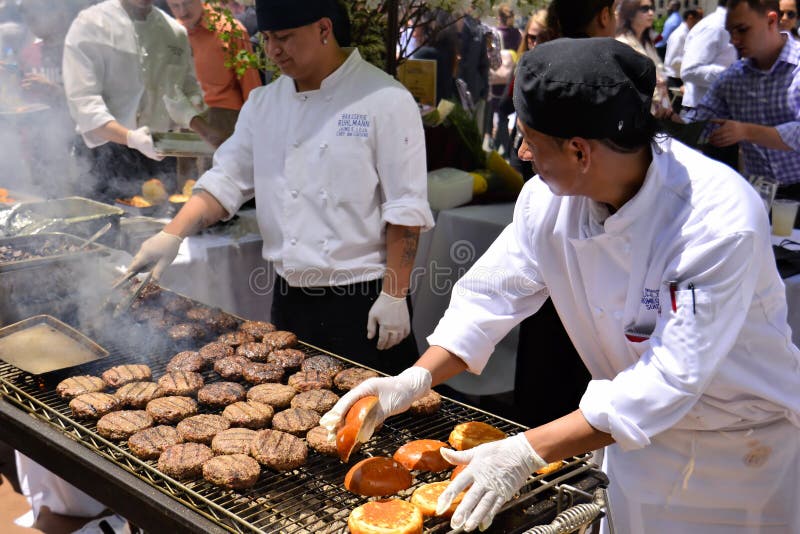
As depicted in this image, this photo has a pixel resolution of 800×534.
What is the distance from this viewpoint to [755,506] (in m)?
2.32

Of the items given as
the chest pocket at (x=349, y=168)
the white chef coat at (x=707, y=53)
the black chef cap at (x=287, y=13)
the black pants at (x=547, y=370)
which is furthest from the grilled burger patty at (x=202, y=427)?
the white chef coat at (x=707, y=53)

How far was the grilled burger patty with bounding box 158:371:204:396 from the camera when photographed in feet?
8.68

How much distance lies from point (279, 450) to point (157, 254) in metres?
1.55

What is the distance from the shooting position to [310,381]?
2.71m

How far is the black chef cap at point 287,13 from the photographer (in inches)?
123

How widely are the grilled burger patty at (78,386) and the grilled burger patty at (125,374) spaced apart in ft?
0.10

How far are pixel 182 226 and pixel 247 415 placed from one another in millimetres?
1376

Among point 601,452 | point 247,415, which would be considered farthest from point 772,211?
point 247,415

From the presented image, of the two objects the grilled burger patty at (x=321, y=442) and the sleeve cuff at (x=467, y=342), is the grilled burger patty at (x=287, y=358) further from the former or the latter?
the sleeve cuff at (x=467, y=342)

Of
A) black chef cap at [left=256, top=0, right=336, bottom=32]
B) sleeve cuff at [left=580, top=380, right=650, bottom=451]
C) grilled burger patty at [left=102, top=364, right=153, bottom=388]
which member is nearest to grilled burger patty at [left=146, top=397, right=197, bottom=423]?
grilled burger patty at [left=102, top=364, right=153, bottom=388]

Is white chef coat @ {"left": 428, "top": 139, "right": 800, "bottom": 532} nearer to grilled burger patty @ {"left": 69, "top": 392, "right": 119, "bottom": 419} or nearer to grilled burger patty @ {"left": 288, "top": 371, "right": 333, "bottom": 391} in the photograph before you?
grilled burger patty @ {"left": 288, "top": 371, "right": 333, "bottom": 391}

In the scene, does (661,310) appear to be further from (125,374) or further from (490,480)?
(125,374)

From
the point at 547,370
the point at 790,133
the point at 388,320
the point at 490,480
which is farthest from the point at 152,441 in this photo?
the point at 790,133

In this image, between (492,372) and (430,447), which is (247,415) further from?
(492,372)
